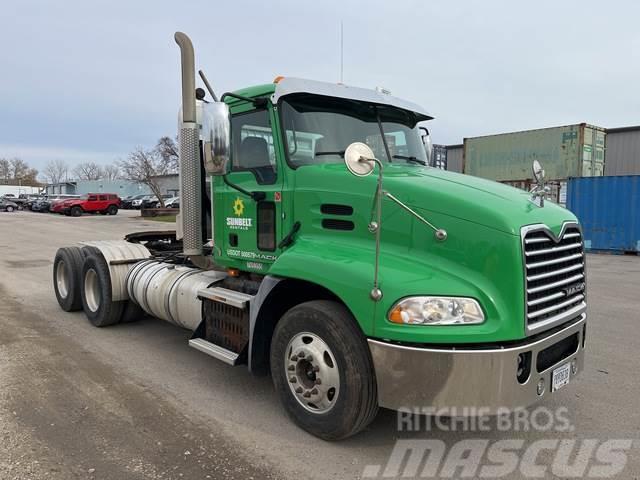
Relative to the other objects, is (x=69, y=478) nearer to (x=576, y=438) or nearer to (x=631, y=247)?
(x=576, y=438)

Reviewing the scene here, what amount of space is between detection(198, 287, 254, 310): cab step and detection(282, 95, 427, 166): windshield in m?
1.22

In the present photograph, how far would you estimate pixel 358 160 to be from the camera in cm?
316

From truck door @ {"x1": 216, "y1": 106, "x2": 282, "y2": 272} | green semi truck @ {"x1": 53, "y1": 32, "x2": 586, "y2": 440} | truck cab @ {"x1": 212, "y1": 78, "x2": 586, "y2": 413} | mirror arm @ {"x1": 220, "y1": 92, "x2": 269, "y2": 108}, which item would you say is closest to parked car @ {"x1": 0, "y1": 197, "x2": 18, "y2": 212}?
green semi truck @ {"x1": 53, "y1": 32, "x2": 586, "y2": 440}

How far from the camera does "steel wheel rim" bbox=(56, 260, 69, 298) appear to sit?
293 inches

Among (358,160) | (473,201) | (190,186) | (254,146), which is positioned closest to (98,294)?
(190,186)

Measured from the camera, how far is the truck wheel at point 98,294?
255 inches

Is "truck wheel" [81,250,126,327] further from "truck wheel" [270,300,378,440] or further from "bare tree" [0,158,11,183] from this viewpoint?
"bare tree" [0,158,11,183]

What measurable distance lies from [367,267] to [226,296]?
166 centimetres

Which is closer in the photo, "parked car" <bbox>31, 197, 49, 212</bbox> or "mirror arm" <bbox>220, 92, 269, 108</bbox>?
"mirror arm" <bbox>220, 92, 269, 108</bbox>

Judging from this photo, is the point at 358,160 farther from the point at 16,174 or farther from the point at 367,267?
the point at 16,174

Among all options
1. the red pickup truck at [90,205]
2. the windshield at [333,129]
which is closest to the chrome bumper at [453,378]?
the windshield at [333,129]

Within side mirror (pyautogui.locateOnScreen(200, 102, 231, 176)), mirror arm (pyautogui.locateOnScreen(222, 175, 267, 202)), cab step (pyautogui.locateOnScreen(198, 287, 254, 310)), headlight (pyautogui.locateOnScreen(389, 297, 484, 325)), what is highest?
side mirror (pyautogui.locateOnScreen(200, 102, 231, 176))

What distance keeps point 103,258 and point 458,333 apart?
5.18m

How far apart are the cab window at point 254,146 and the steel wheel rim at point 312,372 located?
1.41 metres
